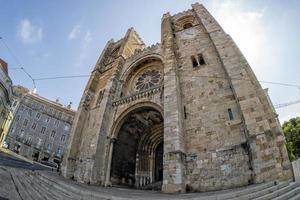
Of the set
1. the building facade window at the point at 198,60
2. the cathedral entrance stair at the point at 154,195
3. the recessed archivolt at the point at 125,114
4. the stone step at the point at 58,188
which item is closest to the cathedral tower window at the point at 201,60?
the building facade window at the point at 198,60

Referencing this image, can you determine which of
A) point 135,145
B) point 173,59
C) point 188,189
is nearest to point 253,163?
point 188,189

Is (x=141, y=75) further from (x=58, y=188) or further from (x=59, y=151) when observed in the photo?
(x=59, y=151)

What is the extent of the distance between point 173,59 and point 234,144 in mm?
5878

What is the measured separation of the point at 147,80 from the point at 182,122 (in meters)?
→ 5.82

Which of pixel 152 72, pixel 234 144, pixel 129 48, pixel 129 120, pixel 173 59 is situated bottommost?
pixel 234 144

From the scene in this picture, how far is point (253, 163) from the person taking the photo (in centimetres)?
613

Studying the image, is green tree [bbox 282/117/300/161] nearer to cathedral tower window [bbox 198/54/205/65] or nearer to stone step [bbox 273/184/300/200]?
cathedral tower window [bbox 198/54/205/65]

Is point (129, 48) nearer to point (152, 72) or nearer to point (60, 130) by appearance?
point (152, 72)

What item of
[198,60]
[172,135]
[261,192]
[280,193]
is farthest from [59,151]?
[280,193]

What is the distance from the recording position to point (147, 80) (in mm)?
13828

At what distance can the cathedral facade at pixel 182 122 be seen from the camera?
22.2ft

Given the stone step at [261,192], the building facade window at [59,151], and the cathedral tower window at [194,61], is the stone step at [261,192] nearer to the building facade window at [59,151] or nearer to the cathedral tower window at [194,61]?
the cathedral tower window at [194,61]

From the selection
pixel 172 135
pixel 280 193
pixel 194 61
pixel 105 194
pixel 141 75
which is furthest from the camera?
pixel 141 75

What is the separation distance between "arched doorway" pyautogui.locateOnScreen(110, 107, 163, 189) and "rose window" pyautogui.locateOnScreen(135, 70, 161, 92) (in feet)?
8.26
